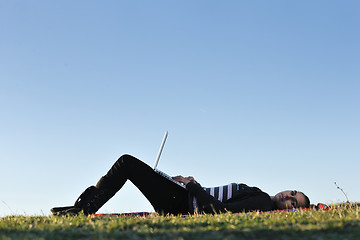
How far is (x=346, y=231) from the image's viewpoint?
3.83 metres

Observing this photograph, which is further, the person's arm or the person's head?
the person's head

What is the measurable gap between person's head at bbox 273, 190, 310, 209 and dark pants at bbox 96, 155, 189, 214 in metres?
1.52

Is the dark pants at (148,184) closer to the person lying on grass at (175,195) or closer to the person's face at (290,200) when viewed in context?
the person lying on grass at (175,195)

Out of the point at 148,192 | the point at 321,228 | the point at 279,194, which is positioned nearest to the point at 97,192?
the point at 148,192

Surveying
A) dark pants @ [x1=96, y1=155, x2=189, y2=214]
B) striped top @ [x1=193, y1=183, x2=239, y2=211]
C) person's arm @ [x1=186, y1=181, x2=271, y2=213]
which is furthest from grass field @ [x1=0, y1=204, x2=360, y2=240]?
striped top @ [x1=193, y1=183, x2=239, y2=211]

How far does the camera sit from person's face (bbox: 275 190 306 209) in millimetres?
6277

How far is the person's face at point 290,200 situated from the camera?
20.6ft

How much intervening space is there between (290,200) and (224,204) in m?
1.25

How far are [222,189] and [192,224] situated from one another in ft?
6.96

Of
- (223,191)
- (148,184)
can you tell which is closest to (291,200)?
(223,191)

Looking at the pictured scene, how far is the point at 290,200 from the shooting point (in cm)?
630

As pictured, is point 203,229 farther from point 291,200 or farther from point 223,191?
point 291,200

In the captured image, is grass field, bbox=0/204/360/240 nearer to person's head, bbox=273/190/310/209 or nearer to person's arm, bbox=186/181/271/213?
person's arm, bbox=186/181/271/213

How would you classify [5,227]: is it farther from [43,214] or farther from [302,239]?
[302,239]
